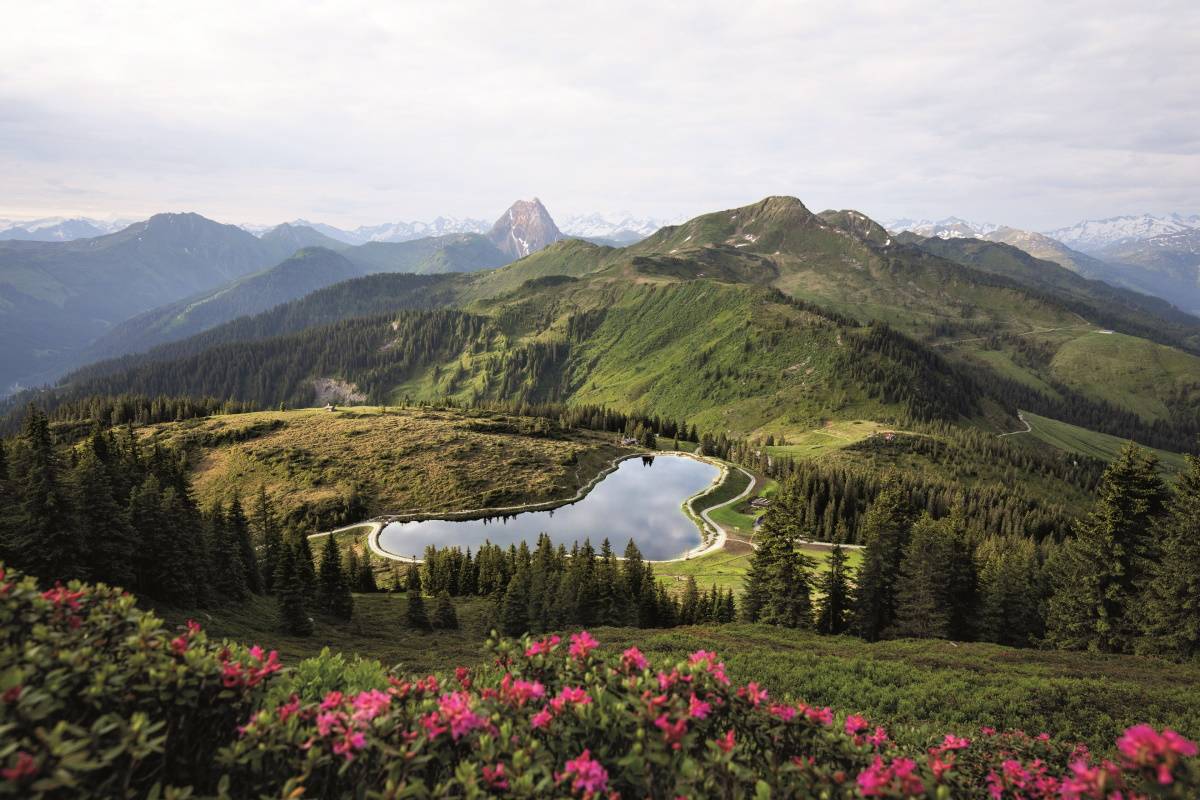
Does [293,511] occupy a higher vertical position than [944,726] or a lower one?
lower

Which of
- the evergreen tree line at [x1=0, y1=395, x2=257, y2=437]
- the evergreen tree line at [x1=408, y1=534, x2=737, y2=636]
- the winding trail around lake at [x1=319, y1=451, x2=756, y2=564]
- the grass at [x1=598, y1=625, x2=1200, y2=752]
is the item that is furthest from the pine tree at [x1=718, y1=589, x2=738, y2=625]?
the evergreen tree line at [x1=0, y1=395, x2=257, y2=437]

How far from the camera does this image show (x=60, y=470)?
112 ft

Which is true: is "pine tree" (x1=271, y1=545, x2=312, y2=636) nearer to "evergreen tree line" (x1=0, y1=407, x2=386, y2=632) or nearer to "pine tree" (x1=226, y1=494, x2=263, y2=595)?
"evergreen tree line" (x1=0, y1=407, x2=386, y2=632)

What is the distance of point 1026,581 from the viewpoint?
154 ft

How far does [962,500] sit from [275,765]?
15564 centimetres

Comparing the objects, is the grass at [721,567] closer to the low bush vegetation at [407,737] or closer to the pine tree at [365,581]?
the pine tree at [365,581]

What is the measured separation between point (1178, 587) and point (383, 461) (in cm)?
13060

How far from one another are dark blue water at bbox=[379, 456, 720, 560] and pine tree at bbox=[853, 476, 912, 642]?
1981 inches

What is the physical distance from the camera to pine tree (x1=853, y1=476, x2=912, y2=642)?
1875 inches

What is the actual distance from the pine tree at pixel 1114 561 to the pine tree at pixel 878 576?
11331 mm

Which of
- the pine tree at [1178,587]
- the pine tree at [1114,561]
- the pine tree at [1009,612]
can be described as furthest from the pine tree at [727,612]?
the pine tree at [1178,587]

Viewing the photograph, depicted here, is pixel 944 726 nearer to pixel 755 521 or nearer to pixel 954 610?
pixel 954 610

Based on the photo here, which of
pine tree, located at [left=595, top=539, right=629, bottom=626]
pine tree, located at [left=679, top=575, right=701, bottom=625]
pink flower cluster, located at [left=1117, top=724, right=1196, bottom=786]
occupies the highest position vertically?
pink flower cluster, located at [left=1117, top=724, right=1196, bottom=786]

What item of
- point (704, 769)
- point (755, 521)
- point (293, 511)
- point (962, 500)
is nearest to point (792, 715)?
point (704, 769)
